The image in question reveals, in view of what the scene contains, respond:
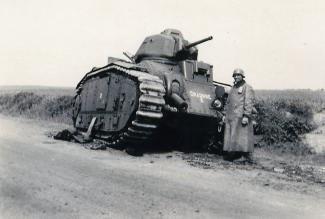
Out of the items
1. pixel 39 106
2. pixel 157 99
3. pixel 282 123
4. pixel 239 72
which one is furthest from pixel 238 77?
pixel 39 106

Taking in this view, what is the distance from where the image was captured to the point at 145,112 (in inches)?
392

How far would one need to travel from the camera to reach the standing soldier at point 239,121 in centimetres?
1007

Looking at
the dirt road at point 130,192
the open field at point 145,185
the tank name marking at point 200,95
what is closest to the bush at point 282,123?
the open field at point 145,185

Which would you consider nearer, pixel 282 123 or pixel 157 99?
pixel 157 99

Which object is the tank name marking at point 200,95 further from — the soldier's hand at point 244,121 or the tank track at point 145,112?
the soldier's hand at point 244,121

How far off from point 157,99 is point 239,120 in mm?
1908

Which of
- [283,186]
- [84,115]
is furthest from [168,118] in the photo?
[283,186]

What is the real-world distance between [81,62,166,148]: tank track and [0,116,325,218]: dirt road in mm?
1247

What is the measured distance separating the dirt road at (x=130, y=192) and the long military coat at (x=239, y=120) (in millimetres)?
1448

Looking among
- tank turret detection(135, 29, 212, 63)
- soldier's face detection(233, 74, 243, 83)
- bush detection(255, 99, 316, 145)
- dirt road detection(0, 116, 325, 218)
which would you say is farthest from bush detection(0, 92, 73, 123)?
dirt road detection(0, 116, 325, 218)

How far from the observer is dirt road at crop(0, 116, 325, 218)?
195 inches

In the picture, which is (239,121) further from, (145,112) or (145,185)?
(145,185)

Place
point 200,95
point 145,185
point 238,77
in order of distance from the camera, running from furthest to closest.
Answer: point 200,95 → point 238,77 → point 145,185

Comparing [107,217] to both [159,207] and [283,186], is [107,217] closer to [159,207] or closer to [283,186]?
[159,207]
